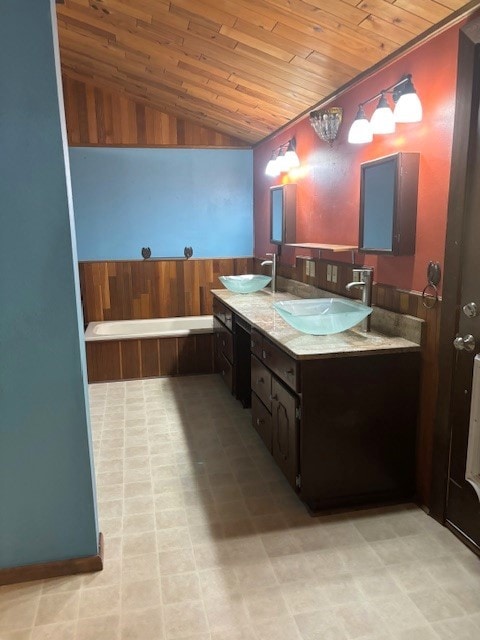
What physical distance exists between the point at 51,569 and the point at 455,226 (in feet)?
6.86

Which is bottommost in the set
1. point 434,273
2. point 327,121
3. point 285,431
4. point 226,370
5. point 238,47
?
point 226,370

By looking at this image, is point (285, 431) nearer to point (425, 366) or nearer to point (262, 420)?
point (262, 420)

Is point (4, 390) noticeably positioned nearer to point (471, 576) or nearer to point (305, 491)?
point (305, 491)

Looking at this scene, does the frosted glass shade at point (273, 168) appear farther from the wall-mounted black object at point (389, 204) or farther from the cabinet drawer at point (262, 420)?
the cabinet drawer at point (262, 420)

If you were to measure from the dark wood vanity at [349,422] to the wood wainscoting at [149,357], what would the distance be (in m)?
2.10

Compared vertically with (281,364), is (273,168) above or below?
above

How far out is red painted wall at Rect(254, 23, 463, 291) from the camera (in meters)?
2.06

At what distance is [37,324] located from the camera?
1.78 metres

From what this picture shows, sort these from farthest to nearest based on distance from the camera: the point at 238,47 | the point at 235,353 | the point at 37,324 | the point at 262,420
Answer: the point at 235,353 < the point at 262,420 < the point at 238,47 < the point at 37,324

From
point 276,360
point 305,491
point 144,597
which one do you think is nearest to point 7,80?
point 276,360

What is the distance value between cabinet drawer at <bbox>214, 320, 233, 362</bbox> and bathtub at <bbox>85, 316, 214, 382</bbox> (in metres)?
0.23

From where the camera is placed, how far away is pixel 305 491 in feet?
7.51

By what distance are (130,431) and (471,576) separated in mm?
2168

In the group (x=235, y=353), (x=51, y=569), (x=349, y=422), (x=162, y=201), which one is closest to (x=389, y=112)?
(x=349, y=422)
